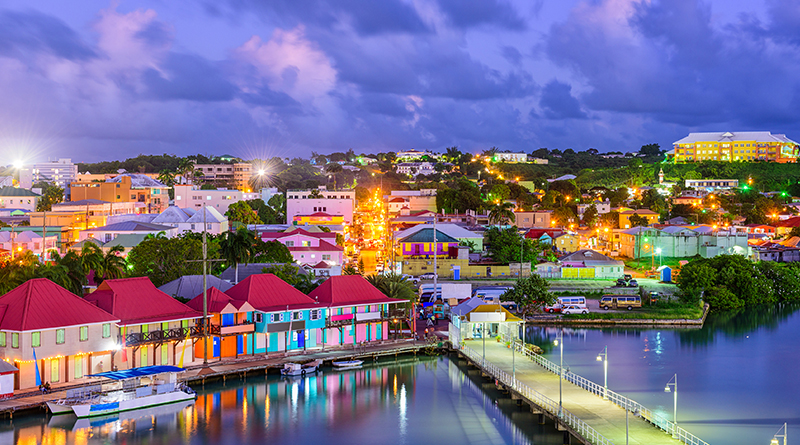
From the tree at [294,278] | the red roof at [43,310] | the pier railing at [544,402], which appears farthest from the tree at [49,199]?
the pier railing at [544,402]

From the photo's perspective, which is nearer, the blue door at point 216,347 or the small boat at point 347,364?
the blue door at point 216,347

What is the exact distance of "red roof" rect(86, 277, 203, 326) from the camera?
31.4 metres

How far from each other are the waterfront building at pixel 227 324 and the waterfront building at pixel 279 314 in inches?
16.0

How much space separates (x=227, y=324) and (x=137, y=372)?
5.96 metres

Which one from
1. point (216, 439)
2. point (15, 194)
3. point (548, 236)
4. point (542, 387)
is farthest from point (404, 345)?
point (15, 194)

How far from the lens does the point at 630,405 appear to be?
2809cm

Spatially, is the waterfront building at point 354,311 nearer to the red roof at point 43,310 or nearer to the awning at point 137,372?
the awning at point 137,372

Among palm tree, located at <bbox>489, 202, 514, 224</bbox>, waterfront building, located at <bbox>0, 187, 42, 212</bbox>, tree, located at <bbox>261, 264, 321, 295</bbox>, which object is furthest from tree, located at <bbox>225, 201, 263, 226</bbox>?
tree, located at <bbox>261, 264, 321, 295</bbox>

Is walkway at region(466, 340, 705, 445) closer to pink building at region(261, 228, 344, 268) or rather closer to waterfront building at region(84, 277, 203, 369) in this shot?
waterfront building at region(84, 277, 203, 369)

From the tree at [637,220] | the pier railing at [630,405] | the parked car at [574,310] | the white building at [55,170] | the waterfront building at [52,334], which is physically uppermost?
the white building at [55,170]

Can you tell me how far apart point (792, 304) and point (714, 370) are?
81.8 ft

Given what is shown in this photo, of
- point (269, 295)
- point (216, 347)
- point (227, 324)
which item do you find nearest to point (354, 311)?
point (269, 295)

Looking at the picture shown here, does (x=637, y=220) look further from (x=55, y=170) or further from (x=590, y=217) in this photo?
(x=55, y=170)

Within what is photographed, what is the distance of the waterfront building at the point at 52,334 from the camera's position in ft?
91.6
